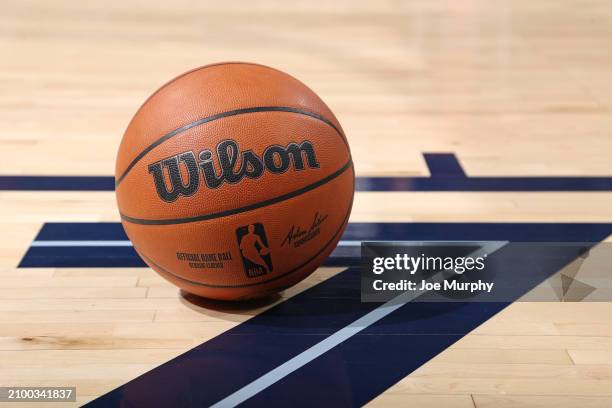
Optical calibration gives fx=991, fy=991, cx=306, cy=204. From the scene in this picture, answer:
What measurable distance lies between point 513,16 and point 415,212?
172 inches

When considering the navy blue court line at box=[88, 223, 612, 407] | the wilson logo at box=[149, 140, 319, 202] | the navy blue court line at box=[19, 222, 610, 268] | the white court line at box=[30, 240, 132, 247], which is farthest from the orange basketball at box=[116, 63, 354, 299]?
the white court line at box=[30, 240, 132, 247]

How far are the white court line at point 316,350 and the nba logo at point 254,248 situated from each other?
10.9 inches

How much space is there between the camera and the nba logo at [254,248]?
2826 mm

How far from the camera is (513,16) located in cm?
787

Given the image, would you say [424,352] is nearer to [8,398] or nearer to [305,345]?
[305,345]

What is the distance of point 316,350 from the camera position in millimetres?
2848

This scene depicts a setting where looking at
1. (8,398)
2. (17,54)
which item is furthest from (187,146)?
(17,54)

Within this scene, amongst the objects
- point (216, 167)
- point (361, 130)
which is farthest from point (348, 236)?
point (361, 130)

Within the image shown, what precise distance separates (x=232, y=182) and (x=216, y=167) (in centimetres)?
6

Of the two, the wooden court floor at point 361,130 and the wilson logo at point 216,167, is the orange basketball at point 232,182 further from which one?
the wooden court floor at point 361,130

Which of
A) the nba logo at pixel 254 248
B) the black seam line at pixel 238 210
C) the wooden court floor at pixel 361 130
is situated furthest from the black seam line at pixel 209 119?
the wooden court floor at pixel 361 130

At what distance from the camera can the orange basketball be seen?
2.81 metres

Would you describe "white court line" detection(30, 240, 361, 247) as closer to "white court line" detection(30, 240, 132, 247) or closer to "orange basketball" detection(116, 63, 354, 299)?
"white court line" detection(30, 240, 132, 247)

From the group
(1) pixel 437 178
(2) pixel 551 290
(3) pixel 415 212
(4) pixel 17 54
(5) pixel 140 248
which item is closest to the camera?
(5) pixel 140 248
